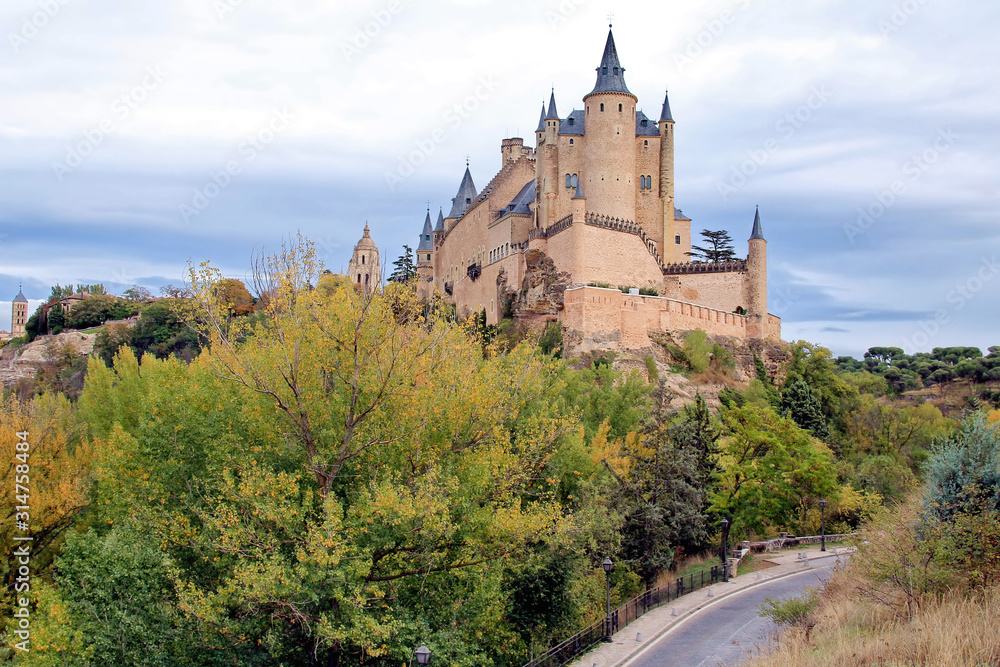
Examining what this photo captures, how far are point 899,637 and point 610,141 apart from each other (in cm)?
4471

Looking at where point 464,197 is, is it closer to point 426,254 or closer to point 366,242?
point 426,254

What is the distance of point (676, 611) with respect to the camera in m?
→ 21.4

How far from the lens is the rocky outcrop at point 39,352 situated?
7369cm

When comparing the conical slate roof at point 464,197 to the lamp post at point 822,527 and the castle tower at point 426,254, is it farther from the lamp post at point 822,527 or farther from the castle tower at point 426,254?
the lamp post at point 822,527

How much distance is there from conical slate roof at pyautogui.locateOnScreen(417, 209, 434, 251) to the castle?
20.8 meters

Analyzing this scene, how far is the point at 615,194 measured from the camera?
53250 mm

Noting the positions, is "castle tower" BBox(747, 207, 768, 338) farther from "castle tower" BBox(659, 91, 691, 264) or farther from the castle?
"castle tower" BBox(659, 91, 691, 264)

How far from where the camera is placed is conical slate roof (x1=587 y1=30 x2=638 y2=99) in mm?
53125

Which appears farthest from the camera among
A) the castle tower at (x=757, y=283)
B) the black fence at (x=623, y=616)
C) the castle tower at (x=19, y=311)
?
the castle tower at (x=19, y=311)

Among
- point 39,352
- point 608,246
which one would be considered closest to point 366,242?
point 39,352

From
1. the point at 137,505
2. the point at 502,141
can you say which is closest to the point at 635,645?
the point at 137,505

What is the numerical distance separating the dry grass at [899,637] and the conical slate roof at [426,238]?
A: 6994cm

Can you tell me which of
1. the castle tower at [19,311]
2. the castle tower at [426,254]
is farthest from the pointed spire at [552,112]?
the castle tower at [19,311]

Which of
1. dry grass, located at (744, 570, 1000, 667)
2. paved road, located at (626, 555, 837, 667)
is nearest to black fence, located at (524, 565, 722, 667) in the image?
paved road, located at (626, 555, 837, 667)
